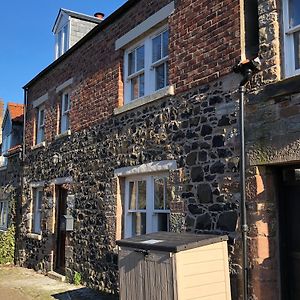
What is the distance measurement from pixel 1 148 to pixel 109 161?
10.6 m

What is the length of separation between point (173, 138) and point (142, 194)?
63.6 inches

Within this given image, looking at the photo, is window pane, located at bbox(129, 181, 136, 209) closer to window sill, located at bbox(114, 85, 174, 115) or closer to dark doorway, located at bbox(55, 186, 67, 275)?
window sill, located at bbox(114, 85, 174, 115)

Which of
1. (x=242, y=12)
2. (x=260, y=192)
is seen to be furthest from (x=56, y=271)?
(x=242, y=12)

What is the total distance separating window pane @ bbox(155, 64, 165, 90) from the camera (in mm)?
8273

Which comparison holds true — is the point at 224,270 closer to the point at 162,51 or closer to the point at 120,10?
the point at 162,51

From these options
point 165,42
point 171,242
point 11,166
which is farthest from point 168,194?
point 11,166

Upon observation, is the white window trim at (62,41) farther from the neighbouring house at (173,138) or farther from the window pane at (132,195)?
the window pane at (132,195)

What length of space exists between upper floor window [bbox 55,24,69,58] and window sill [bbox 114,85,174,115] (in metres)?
6.20

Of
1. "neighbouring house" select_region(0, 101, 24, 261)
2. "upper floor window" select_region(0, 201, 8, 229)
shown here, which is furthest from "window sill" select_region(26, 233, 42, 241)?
"upper floor window" select_region(0, 201, 8, 229)

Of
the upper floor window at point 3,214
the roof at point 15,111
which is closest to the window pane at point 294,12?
the roof at point 15,111

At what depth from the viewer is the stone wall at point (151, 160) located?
6328mm

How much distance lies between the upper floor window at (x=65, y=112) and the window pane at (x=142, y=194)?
14.1 ft

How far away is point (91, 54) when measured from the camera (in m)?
10.7

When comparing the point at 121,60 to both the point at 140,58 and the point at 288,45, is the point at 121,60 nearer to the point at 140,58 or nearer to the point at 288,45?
the point at 140,58
